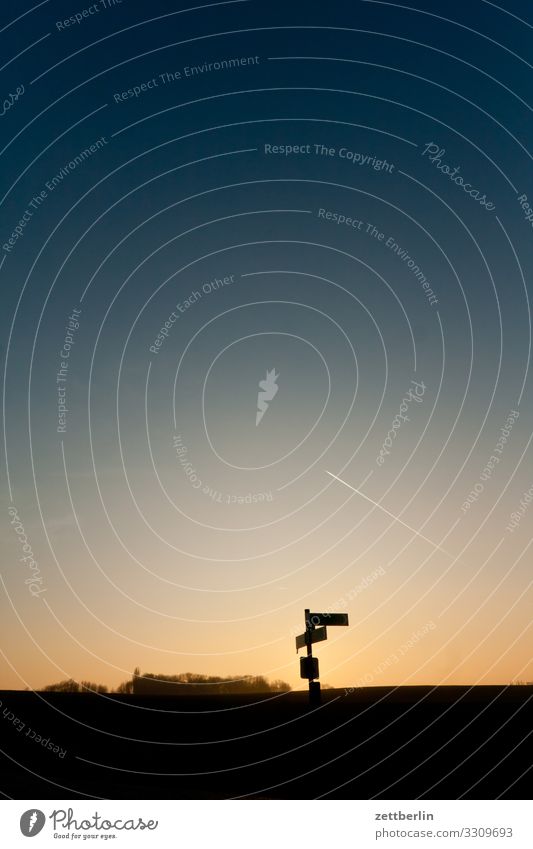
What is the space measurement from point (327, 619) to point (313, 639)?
15.6 inches

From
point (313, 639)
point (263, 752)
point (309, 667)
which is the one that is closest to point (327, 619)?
point (313, 639)

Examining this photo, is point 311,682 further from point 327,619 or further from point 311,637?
point 327,619

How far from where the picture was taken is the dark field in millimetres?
11328

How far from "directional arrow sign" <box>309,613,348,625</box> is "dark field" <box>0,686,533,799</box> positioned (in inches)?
51.6

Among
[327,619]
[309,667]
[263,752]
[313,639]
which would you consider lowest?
[263,752]

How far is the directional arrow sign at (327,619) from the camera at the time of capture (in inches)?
485

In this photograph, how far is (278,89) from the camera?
12.5 meters

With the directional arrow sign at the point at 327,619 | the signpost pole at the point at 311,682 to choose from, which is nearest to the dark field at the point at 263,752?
the signpost pole at the point at 311,682

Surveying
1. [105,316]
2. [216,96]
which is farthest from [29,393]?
[216,96]

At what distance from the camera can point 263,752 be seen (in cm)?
1454

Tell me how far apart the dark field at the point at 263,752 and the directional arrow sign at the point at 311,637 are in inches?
38.8

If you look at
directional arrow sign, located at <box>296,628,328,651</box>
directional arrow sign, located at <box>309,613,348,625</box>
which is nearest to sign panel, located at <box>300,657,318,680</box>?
directional arrow sign, located at <box>296,628,328,651</box>

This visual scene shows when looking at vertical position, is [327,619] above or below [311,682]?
above
